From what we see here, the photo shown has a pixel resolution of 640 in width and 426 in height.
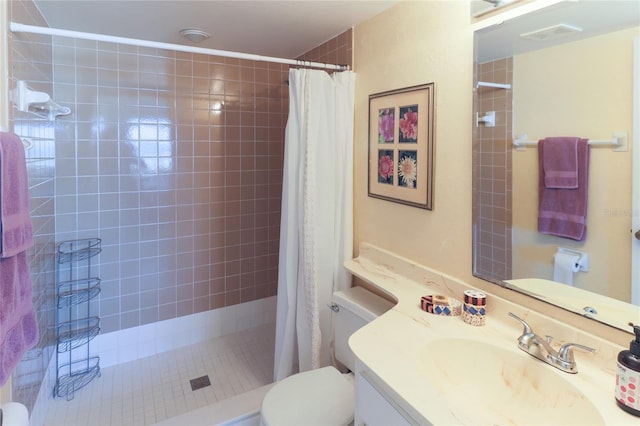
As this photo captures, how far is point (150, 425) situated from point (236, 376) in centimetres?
60

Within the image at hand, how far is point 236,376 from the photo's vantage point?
2.50 m

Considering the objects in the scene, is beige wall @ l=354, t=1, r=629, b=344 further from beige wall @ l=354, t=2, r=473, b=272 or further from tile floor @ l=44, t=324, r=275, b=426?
tile floor @ l=44, t=324, r=275, b=426

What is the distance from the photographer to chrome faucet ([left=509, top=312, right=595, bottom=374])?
1066 millimetres

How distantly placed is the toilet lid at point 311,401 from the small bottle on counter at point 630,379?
939 mm

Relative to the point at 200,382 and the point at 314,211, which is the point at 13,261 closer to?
the point at 314,211

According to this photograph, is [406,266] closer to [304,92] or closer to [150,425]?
[304,92]

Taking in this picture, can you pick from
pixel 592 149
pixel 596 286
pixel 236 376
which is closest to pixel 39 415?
pixel 236 376

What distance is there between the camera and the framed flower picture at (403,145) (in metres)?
1.68

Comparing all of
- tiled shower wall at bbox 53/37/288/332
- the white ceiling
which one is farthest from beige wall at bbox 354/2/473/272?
tiled shower wall at bbox 53/37/288/332

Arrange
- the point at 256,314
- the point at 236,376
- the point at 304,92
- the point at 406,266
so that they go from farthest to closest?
the point at 256,314, the point at 236,376, the point at 304,92, the point at 406,266

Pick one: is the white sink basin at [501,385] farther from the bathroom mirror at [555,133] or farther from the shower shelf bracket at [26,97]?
the shower shelf bracket at [26,97]

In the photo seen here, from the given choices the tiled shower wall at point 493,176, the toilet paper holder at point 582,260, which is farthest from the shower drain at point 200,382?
the toilet paper holder at point 582,260

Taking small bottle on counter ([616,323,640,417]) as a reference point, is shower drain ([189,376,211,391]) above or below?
below

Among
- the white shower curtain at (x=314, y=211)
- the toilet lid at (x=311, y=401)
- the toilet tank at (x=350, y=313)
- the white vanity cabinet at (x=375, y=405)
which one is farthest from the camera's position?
the white shower curtain at (x=314, y=211)
